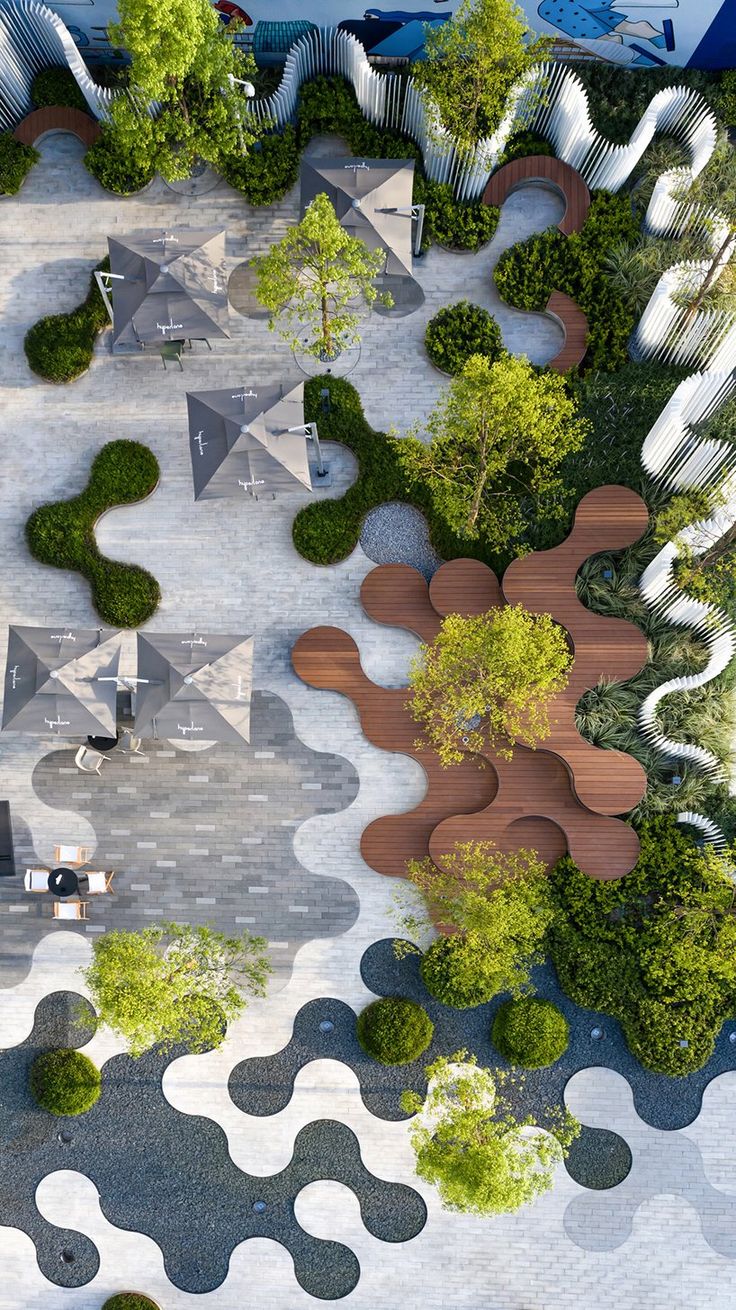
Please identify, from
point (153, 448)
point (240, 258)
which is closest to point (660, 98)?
point (240, 258)

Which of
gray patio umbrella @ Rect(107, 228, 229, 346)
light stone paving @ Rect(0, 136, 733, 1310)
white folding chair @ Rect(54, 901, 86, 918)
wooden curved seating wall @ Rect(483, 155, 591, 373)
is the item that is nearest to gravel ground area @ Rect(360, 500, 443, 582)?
light stone paving @ Rect(0, 136, 733, 1310)

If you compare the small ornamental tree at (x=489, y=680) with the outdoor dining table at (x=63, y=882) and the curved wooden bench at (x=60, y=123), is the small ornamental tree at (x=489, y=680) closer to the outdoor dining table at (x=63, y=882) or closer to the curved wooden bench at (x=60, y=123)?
the outdoor dining table at (x=63, y=882)

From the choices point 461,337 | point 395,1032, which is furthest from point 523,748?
point 461,337

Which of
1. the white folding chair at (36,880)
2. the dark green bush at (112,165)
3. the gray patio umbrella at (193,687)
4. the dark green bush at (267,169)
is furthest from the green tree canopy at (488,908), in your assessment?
the dark green bush at (112,165)

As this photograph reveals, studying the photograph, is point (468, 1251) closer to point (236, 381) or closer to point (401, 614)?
point (401, 614)

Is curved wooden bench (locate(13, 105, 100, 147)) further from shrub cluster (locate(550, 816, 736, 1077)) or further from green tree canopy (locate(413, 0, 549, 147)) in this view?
shrub cluster (locate(550, 816, 736, 1077))

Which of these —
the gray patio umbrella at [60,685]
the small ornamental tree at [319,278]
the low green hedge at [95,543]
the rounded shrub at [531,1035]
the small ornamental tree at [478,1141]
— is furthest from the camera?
the low green hedge at [95,543]
